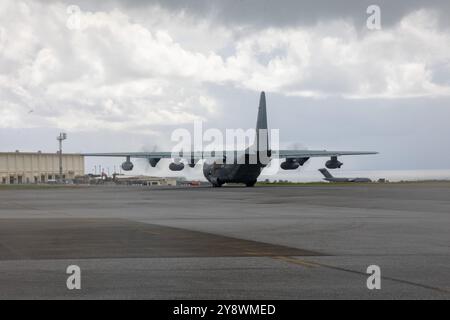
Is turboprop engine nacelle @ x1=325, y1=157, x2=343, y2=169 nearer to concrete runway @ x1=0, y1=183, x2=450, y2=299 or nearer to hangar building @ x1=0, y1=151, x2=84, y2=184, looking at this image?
concrete runway @ x1=0, y1=183, x2=450, y2=299

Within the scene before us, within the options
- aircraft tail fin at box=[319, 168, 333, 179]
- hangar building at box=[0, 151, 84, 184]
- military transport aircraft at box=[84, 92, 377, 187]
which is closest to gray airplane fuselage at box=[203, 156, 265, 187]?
military transport aircraft at box=[84, 92, 377, 187]

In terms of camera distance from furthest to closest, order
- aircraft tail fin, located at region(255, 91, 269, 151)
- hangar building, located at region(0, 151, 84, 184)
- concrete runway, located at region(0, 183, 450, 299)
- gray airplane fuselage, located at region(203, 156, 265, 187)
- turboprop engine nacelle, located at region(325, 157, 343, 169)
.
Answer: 1. hangar building, located at region(0, 151, 84, 184)
2. turboprop engine nacelle, located at region(325, 157, 343, 169)
3. gray airplane fuselage, located at region(203, 156, 265, 187)
4. aircraft tail fin, located at region(255, 91, 269, 151)
5. concrete runway, located at region(0, 183, 450, 299)

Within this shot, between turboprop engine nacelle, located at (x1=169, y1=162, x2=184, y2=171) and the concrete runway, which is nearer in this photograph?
the concrete runway

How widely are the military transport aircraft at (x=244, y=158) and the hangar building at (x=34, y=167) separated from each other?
88351 millimetres

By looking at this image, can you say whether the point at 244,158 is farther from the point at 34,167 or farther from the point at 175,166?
the point at 34,167

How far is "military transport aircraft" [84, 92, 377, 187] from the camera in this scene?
73500 mm

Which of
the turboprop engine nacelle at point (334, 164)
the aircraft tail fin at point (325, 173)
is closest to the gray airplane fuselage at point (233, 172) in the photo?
the turboprop engine nacelle at point (334, 164)

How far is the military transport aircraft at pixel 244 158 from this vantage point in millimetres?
73500

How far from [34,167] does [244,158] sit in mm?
110505

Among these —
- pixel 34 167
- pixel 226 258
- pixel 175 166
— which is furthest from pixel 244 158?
pixel 34 167

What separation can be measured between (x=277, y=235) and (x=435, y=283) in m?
8.49

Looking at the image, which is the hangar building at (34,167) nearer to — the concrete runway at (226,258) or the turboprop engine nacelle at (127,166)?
the turboprop engine nacelle at (127,166)

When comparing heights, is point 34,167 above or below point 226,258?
above

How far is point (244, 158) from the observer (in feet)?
241
